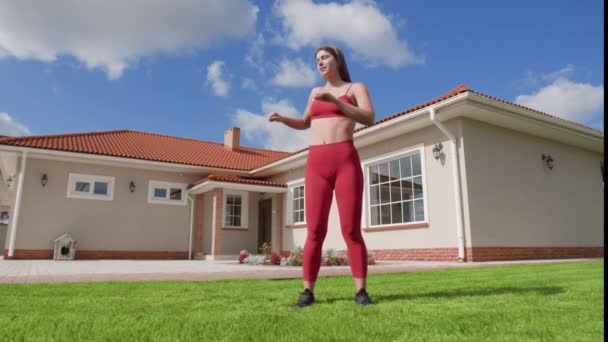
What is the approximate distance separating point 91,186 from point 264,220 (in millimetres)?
5636

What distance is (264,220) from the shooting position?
48.8 feet

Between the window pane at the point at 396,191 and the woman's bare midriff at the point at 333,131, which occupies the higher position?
the window pane at the point at 396,191

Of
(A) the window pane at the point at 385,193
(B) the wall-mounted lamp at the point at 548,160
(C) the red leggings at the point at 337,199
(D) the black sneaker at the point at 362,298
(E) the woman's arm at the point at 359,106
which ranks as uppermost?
(B) the wall-mounted lamp at the point at 548,160

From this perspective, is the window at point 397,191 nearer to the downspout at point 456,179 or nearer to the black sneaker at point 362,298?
the downspout at point 456,179

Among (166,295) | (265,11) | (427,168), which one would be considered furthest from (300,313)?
(427,168)

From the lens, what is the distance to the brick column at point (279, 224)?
44.4ft

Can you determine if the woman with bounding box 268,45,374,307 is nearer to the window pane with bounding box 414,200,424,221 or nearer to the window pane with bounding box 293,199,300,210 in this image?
the window pane with bounding box 414,200,424,221

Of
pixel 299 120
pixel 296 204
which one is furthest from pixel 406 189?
pixel 299 120

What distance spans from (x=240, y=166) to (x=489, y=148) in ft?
28.9

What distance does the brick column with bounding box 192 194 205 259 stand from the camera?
1362 cm

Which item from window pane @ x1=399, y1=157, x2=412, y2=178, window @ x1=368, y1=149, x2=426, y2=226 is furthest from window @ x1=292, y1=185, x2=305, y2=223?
window pane @ x1=399, y1=157, x2=412, y2=178

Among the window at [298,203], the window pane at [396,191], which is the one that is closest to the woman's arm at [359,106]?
the window pane at [396,191]

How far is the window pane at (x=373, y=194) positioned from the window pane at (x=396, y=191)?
513 millimetres

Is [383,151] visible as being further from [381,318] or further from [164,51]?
[381,318]
